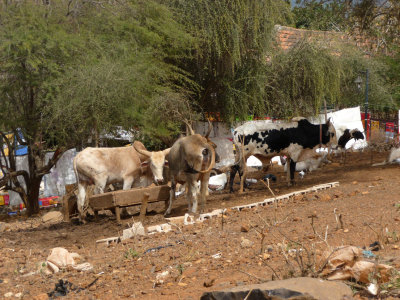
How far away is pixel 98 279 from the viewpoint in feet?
22.7

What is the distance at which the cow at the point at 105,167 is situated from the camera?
13.5m

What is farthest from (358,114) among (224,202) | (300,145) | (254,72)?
(224,202)

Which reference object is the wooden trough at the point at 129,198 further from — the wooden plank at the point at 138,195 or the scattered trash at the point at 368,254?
the scattered trash at the point at 368,254

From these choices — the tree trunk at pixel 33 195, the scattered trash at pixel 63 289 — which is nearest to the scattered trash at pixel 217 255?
the scattered trash at pixel 63 289

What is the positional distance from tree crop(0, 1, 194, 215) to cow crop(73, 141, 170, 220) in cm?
162

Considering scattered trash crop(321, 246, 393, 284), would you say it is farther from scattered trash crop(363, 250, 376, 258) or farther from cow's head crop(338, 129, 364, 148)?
cow's head crop(338, 129, 364, 148)

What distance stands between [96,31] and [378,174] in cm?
862

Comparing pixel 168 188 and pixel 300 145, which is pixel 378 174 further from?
pixel 168 188

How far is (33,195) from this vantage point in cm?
1753

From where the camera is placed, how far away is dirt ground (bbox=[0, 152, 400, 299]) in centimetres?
611

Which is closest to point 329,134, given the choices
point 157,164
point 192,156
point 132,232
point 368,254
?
point 157,164

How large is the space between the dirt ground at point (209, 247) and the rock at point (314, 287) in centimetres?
30

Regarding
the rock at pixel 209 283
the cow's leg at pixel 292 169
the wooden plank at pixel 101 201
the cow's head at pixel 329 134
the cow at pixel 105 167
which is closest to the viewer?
the rock at pixel 209 283

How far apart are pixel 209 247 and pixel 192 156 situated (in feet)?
14.7
